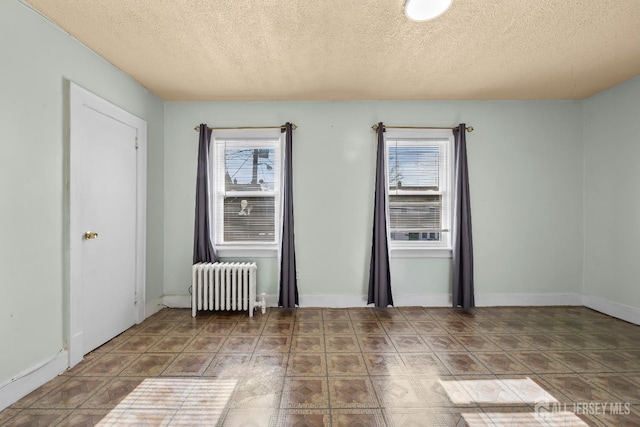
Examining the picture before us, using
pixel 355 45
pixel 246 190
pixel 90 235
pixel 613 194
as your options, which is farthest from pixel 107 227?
pixel 613 194

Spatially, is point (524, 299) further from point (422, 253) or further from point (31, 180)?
point (31, 180)

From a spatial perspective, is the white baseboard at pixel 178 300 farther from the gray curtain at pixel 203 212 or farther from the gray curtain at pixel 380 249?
the gray curtain at pixel 380 249

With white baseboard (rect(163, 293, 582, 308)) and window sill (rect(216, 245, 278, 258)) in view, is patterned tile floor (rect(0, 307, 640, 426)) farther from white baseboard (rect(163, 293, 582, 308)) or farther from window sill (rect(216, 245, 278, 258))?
window sill (rect(216, 245, 278, 258))

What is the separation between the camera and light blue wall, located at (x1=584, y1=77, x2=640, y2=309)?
11.2 feet

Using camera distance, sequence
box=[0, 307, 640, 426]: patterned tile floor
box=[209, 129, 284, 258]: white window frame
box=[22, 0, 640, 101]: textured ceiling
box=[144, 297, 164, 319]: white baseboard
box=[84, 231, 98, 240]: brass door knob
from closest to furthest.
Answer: box=[0, 307, 640, 426]: patterned tile floor → box=[22, 0, 640, 101]: textured ceiling → box=[84, 231, 98, 240]: brass door knob → box=[144, 297, 164, 319]: white baseboard → box=[209, 129, 284, 258]: white window frame

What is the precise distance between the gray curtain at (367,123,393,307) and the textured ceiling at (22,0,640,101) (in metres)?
0.92

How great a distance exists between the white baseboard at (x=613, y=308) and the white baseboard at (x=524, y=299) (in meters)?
0.11

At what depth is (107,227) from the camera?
2.90 m

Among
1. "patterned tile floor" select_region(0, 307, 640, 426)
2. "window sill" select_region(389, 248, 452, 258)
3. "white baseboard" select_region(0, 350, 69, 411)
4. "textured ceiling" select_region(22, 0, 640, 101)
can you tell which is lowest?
"patterned tile floor" select_region(0, 307, 640, 426)

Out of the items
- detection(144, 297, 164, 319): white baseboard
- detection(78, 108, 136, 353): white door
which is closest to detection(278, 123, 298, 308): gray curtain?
detection(144, 297, 164, 319): white baseboard

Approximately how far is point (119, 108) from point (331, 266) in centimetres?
295

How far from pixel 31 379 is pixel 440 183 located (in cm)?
442

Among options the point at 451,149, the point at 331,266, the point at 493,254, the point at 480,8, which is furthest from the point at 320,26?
the point at 493,254

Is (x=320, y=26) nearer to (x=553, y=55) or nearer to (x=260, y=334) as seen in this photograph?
(x=553, y=55)
